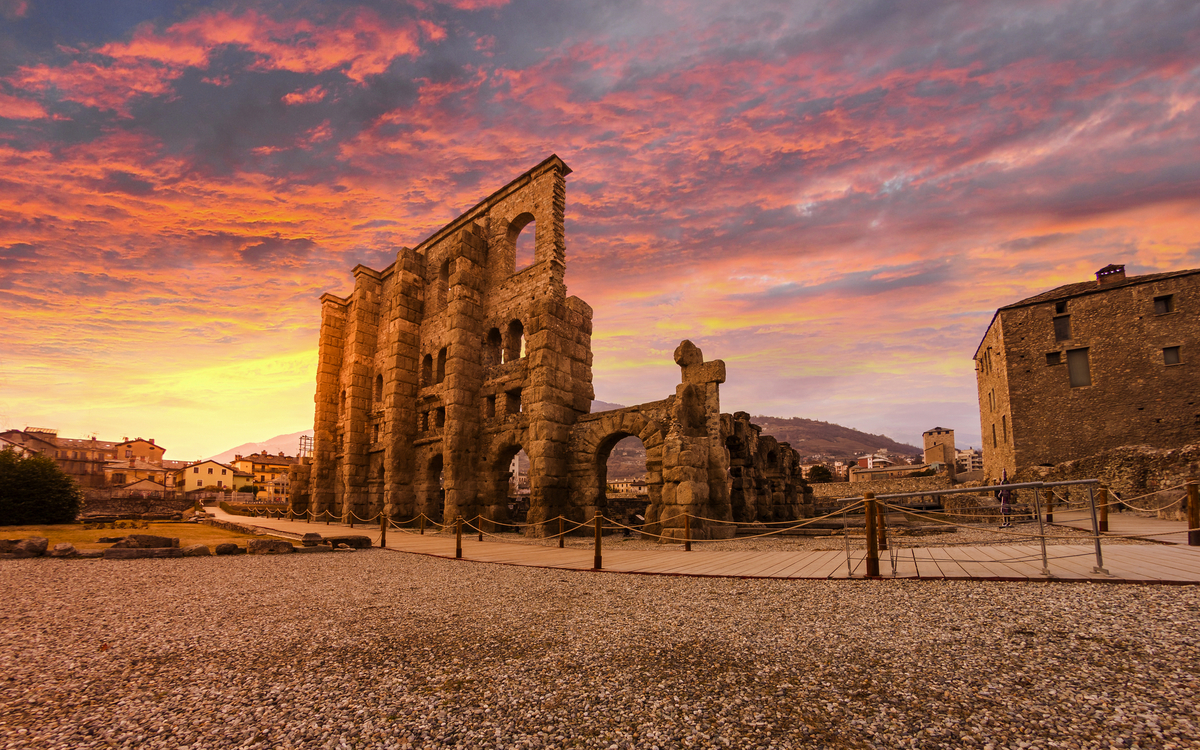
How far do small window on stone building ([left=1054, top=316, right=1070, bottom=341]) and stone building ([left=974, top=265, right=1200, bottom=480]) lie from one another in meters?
0.04

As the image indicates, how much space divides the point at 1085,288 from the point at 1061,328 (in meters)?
2.29

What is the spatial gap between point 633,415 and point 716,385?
242cm

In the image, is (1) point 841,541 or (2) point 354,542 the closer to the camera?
(1) point 841,541

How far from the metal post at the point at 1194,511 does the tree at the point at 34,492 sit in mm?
30685

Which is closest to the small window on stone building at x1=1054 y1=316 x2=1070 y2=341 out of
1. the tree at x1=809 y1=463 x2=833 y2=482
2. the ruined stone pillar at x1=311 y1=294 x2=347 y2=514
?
the tree at x1=809 y1=463 x2=833 y2=482

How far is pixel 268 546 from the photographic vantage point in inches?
480

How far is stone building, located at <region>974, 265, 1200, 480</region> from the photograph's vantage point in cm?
2294

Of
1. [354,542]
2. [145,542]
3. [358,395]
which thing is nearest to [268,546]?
[354,542]

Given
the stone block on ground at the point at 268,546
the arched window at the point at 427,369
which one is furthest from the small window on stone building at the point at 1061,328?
the stone block on ground at the point at 268,546

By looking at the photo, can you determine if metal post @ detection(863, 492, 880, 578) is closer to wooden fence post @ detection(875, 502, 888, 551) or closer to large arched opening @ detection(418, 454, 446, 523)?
wooden fence post @ detection(875, 502, 888, 551)

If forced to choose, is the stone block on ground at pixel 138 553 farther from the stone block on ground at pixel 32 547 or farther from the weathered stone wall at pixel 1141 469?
the weathered stone wall at pixel 1141 469

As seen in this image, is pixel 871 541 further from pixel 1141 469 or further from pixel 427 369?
pixel 427 369

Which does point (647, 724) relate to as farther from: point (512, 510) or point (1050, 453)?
point (1050, 453)

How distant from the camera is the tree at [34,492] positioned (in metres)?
17.7
